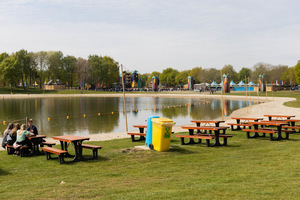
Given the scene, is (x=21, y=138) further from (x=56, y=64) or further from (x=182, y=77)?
(x=182, y=77)

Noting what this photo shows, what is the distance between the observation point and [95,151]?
9.42 meters

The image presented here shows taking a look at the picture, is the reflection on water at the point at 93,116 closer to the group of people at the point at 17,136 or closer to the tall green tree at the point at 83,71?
the group of people at the point at 17,136

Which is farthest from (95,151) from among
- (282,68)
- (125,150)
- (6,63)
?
(282,68)

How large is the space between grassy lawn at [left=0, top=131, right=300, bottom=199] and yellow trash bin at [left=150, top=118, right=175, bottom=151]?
1.03ft

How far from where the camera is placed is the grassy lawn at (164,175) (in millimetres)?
5770

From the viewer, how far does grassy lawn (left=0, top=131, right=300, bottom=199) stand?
5.77 m

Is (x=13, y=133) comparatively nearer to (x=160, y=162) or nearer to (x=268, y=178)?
(x=160, y=162)

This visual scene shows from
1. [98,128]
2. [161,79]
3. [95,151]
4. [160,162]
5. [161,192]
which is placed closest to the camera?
[161,192]

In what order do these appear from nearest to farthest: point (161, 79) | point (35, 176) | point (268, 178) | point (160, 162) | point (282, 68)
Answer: point (268, 178), point (35, 176), point (160, 162), point (282, 68), point (161, 79)

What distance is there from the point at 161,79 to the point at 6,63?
86500 millimetres

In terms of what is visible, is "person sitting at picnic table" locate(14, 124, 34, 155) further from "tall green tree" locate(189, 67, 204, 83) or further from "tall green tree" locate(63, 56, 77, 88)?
"tall green tree" locate(189, 67, 204, 83)

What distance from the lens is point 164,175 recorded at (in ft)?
23.8

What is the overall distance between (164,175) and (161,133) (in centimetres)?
278

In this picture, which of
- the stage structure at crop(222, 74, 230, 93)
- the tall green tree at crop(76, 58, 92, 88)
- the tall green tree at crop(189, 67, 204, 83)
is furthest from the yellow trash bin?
the tall green tree at crop(189, 67, 204, 83)
